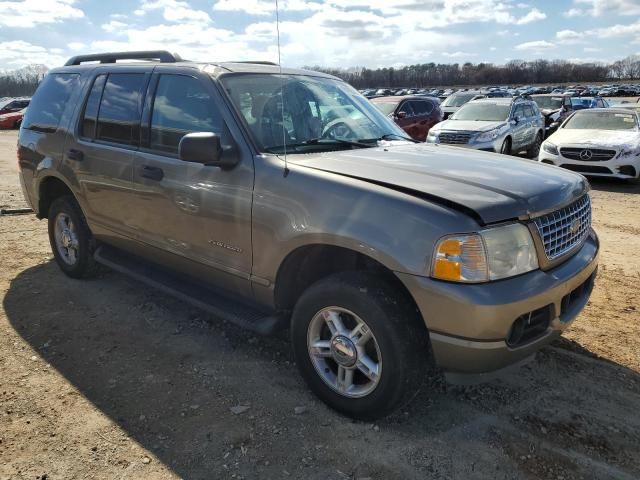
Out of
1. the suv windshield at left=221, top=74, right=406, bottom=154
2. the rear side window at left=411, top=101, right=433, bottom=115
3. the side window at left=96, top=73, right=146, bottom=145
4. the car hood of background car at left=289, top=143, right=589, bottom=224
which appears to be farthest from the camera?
the rear side window at left=411, top=101, right=433, bottom=115

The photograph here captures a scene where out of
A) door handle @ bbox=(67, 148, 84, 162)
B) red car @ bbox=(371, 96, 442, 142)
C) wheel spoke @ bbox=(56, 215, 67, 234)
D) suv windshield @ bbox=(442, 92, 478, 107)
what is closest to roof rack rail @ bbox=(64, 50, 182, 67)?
door handle @ bbox=(67, 148, 84, 162)

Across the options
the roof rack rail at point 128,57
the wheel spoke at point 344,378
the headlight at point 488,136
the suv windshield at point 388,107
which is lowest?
the wheel spoke at point 344,378

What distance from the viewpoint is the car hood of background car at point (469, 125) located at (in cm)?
1240

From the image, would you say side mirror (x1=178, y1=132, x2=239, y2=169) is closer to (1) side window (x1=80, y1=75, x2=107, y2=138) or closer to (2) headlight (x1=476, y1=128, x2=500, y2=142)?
(1) side window (x1=80, y1=75, x2=107, y2=138)

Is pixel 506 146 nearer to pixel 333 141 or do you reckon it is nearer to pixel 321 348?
pixel 333 141

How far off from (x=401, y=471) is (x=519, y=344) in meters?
0.84

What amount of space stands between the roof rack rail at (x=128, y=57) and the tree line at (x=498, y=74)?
10116 centimetres

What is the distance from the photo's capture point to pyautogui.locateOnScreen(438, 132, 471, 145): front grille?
1219cm

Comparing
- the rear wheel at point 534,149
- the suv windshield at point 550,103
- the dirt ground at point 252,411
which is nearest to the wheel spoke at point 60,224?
the dirt ground at point 252,411

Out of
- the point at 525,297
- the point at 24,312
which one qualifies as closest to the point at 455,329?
the point at 525,297

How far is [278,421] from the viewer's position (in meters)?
2.98

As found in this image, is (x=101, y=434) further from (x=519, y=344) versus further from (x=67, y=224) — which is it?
(x=67, y=224)

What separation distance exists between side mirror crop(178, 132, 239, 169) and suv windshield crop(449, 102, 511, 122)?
37.3 ft

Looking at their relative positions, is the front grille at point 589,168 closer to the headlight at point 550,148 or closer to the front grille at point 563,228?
the headlight at point 550,148
